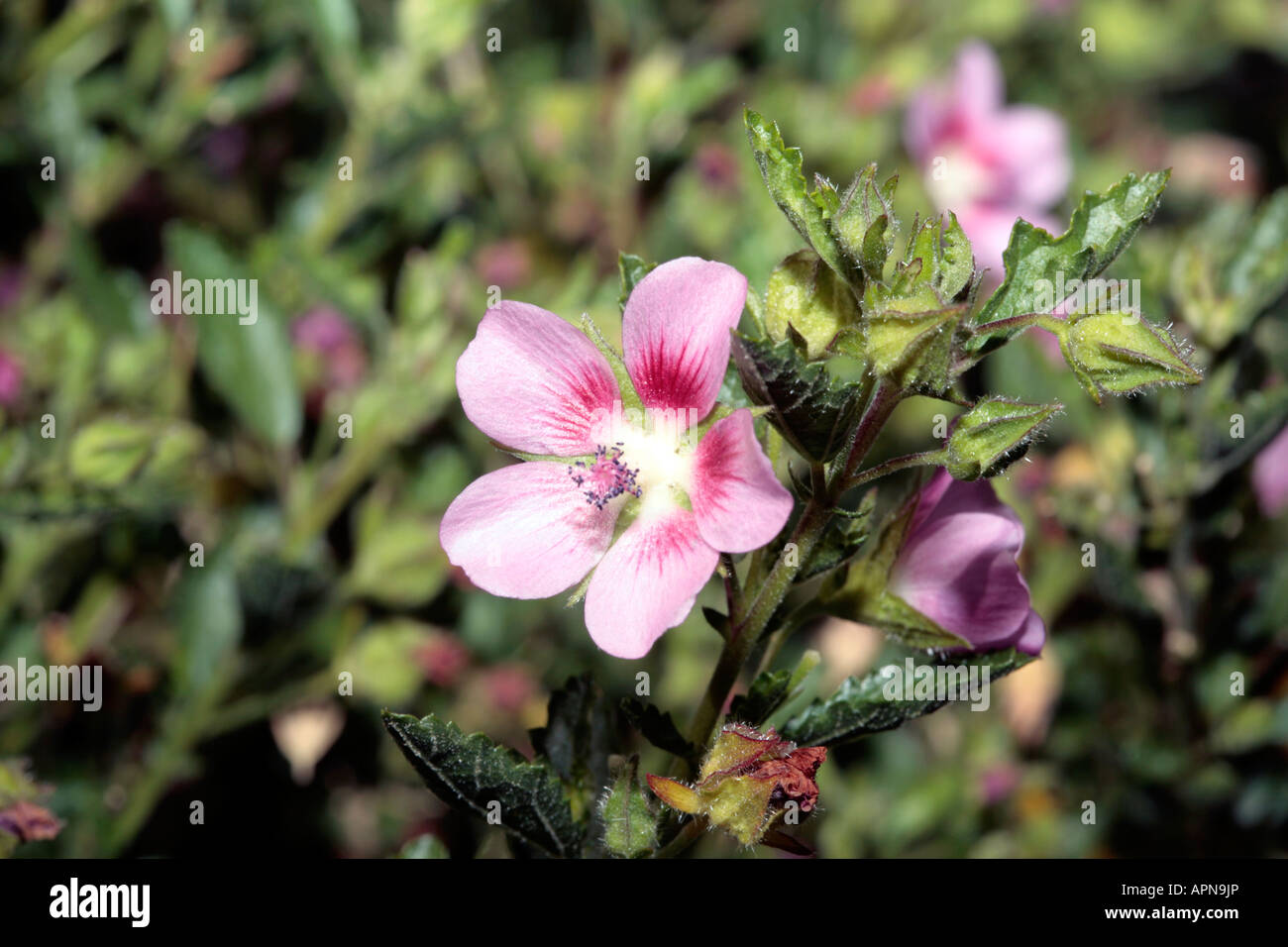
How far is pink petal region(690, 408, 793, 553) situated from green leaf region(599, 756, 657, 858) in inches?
8.4

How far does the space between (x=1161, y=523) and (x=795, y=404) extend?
3.25 ft

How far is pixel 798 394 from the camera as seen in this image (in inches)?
35.4

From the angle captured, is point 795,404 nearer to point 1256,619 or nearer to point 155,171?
point 1256,619

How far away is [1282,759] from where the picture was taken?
1704 mm

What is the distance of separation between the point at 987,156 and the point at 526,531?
192 centimetres

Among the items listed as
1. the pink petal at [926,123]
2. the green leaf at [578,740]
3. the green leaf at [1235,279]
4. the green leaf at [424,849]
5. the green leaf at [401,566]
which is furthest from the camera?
the pink petal at [926,123]

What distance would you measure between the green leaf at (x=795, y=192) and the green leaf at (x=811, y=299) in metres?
0.02

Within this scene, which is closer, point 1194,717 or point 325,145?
point 1194,717

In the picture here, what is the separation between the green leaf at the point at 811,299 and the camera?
0.95m

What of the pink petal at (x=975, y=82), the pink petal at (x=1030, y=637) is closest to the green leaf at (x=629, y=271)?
the pink petal at (x=1030, y=637)

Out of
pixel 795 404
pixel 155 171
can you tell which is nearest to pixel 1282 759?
pixel 795 404

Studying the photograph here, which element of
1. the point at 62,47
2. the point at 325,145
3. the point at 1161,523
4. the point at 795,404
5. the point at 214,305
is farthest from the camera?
the point at 325,145

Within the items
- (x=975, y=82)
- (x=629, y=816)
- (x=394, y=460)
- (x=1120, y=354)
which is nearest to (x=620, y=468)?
(x=629, y=816)

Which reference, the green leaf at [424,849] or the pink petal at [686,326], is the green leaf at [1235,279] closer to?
the pink petal at [686,326]
